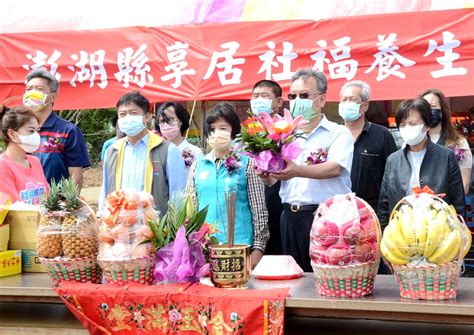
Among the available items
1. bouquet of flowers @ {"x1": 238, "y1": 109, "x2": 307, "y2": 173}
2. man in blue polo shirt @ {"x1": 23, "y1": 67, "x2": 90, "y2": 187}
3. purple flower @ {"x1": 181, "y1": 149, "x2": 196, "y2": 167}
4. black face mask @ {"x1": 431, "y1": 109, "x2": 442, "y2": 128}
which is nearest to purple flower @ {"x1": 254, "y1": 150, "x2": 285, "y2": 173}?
bouquet of flowers @ {"x1": 238, "y1": 109, "x2": 307, "y2": 173}

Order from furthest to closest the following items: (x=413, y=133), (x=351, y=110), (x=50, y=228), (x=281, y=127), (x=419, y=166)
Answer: (x=351, y=110)
(x=419, y=166)
(x=413, y=133)
(x=50, y=228)
(x=281, y=127)

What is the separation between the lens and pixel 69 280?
262 cm

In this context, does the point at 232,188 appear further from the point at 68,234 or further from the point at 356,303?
the point at 356,303

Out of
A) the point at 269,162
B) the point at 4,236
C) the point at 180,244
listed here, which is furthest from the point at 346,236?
the point at 4,236

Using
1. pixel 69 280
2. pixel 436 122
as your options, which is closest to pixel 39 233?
pixel 69 280

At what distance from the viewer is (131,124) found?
3793 mm

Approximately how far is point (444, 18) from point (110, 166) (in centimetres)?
234

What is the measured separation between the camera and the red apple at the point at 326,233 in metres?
2.32

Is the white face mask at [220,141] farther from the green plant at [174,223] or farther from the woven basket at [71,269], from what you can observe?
the woven basket at [71,269]

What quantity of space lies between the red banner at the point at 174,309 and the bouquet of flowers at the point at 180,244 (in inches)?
2.3

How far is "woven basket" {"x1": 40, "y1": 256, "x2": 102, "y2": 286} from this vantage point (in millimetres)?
2617

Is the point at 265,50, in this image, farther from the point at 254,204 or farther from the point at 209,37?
the point at 254,204

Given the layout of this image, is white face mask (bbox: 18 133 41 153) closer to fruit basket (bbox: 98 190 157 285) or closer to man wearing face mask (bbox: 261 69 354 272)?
fruit basket (bbox: 98 190 157 285)

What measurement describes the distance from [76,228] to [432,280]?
4.12 feet
